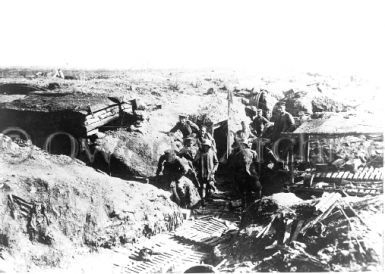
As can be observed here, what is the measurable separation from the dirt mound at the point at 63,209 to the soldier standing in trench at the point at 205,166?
1315 millimetres

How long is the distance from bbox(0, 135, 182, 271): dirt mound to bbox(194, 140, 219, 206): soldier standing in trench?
4.31 ft

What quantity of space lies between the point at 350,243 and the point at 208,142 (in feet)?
15.4

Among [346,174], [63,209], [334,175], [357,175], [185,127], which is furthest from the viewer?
[185,127]

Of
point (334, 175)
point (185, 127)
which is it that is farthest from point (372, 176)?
point (185, 127)

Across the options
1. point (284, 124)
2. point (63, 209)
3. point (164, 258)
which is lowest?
point (164, 258)

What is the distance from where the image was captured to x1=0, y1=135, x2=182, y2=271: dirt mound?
685 centimetres

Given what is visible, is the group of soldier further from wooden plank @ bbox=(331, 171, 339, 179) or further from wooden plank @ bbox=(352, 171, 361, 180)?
wooden plank @ bbox=(352, 171, 361, 180)

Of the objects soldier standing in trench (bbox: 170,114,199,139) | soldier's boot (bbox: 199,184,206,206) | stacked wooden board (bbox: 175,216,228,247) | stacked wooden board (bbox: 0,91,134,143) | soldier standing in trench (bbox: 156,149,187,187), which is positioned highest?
stacked wooden board (bbox: 0,91,134,143)

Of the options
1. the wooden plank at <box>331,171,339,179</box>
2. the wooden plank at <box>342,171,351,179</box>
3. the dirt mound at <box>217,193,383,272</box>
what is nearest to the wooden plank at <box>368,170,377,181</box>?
the wooden plank at <box>342,171,351,179</box>

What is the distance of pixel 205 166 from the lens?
9.77m

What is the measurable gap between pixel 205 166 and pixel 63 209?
152 inches

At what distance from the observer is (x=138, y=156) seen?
10.0 metres

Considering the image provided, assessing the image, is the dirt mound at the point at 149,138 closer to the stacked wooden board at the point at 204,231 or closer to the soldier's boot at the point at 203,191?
the soldier's boot at the point at 203,191

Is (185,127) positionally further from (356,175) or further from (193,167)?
(356,175)
